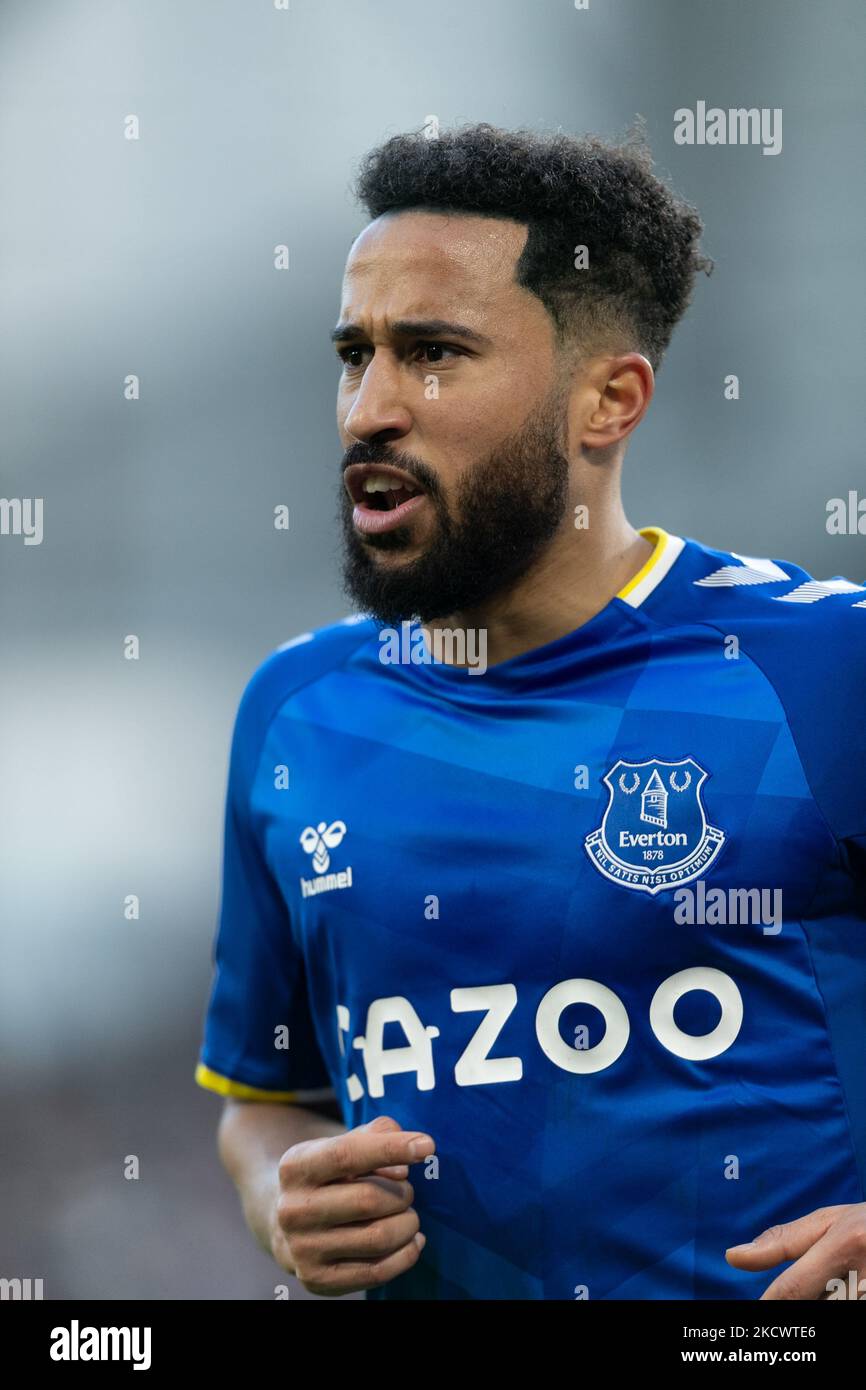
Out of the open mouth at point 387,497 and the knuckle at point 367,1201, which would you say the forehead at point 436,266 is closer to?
the open mouth at point 387,497

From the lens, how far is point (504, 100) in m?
3.93

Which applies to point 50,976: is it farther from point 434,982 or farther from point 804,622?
point 804,622

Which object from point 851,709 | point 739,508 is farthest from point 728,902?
point 739,508

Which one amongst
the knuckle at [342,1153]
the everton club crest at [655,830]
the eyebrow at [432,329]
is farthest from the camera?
the eyebrow at [432,329]

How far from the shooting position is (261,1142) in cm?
205

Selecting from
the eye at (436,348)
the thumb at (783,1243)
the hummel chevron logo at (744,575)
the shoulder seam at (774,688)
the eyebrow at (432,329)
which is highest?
the eyebrow at (432,329)

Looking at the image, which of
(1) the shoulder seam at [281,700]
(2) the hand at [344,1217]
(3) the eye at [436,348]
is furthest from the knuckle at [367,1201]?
(3) the eye at [436,348]

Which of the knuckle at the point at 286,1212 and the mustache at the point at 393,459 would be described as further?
the mustache at the point at 393,459

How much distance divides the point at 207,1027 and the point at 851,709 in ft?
3.63

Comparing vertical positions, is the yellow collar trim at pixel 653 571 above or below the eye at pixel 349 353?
below

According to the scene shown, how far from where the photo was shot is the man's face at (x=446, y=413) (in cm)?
181

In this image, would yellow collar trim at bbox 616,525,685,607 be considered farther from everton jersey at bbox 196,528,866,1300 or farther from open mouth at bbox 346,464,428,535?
open mouth at bbox 346,464,428,535

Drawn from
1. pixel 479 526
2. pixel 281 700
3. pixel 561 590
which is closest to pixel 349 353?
pixel 479 526

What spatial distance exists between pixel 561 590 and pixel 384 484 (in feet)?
0.94
